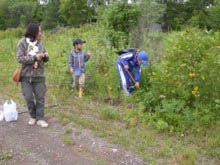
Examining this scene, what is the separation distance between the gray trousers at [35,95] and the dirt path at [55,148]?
292 mm

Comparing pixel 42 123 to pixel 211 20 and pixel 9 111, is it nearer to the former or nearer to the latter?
pixel 9 111

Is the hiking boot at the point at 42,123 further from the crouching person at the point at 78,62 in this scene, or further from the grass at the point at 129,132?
the crouching person at the point at 78,62

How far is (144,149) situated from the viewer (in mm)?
3668

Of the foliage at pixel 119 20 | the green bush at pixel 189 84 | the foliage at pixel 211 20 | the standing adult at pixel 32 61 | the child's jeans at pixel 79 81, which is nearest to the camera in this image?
the standing adult at pixel 32 61

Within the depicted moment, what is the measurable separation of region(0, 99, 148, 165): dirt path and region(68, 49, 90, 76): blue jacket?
2.03 m

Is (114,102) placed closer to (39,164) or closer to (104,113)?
(104,113)

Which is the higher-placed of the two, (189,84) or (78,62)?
(78,62)

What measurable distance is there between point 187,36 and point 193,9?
113 feet

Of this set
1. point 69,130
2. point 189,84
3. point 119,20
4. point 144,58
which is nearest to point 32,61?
point 69,130

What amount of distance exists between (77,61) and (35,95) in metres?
1.95

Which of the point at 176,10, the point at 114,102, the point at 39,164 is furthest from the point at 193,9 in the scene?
the point at 39,164

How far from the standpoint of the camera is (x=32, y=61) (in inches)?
160

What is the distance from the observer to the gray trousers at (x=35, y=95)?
429 centimetres

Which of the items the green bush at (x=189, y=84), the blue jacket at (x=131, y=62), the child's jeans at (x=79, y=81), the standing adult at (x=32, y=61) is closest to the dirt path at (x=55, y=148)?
the standing adult at (x=32, y=61)
